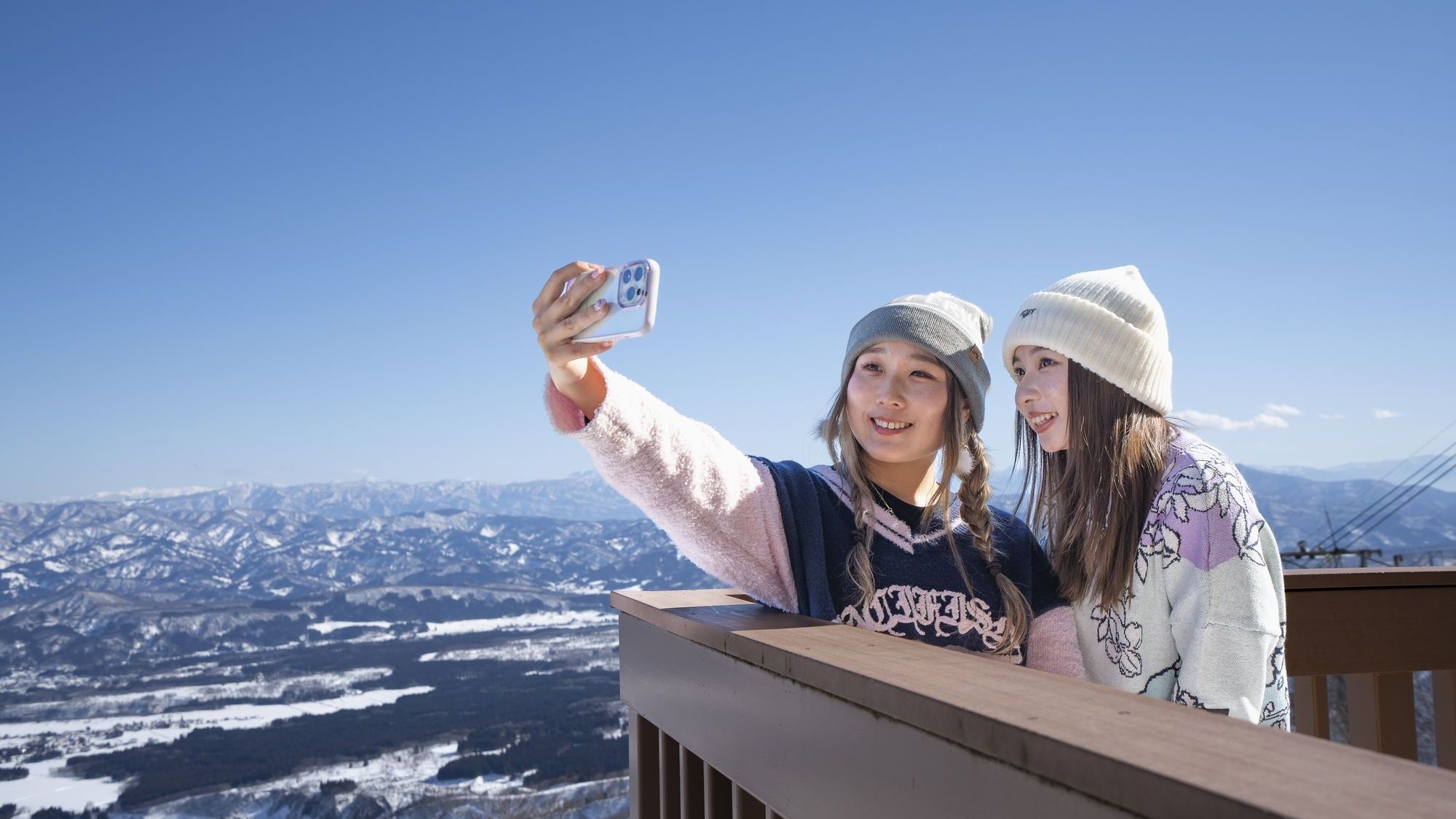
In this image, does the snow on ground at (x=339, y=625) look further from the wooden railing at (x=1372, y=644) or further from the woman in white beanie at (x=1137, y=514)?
the woman in white beanie at (x=1137, y=514)

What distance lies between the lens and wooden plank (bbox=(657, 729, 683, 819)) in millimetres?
1579

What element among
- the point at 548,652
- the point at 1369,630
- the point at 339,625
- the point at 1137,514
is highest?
the point at 1137,514

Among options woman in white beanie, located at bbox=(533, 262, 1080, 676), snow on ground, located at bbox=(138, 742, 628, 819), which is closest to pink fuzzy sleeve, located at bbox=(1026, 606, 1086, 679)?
woman in white beanie, located at bbox=(533, 262, 1080, 676)

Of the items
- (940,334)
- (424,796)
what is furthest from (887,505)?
(424,796)

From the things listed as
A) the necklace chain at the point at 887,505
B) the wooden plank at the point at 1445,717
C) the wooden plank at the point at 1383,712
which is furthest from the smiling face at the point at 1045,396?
the wooden plank at the point at 1445,717

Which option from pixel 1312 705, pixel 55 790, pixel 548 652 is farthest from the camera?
pixel 548 652

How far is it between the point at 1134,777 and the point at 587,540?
6806 inches

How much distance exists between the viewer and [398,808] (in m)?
49.8

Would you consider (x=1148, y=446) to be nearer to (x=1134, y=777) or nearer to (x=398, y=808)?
(x=1134, y=777)

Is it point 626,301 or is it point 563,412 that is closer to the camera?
point 626,301

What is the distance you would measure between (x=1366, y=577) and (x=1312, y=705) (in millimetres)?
320

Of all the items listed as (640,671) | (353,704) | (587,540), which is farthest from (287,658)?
(640,671)

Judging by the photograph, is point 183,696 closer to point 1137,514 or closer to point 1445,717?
point 1445,717

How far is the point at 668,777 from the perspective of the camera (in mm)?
1584
